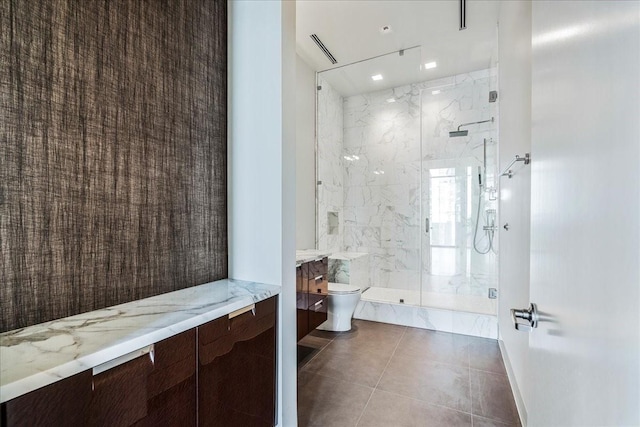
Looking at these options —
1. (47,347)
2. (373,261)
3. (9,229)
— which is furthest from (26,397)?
(373,261)

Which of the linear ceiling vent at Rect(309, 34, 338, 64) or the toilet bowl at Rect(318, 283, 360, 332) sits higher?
the linear ceiling vent at Rect(309, 34, 338, 64)

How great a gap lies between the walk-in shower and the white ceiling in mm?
119

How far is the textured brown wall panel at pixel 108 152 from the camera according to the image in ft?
3.05

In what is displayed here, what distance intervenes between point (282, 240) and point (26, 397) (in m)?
0.98

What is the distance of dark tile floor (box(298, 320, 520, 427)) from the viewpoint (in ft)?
5.72

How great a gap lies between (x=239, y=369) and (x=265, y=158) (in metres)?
0.97

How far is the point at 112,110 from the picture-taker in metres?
1.15

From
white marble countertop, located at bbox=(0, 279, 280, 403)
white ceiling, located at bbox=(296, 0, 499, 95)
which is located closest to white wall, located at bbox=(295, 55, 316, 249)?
white ceiling, located at bbox=(296, 0, 499, 95)

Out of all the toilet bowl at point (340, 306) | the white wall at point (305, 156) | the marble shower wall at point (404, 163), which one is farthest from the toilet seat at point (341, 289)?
the marble shower wall at point (404, 163)

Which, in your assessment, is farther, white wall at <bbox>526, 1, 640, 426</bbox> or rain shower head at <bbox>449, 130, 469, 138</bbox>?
rain shower head at <bbox>449, 130, 469, 138</bbox>

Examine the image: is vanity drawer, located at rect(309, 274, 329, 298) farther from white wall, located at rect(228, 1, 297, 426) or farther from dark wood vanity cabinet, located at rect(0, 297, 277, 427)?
dark wood vanity cabinet, located at rect(0, 297, 277, 427)

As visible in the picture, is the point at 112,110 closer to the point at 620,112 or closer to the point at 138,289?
the point at 138,289

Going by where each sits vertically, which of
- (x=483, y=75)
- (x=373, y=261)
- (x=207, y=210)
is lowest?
(x=373, y=261)

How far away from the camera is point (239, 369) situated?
4.01 ft
